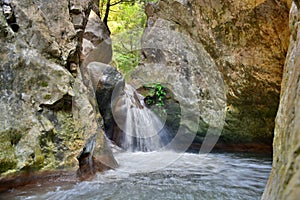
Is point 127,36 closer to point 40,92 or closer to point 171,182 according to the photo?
point 40,92

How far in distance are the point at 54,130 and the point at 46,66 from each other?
100cm

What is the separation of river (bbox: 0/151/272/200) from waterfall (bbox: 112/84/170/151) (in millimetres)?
1225

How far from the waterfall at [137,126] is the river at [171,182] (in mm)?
1225

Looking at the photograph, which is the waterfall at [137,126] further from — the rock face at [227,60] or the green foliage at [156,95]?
the rock face at [227,60]

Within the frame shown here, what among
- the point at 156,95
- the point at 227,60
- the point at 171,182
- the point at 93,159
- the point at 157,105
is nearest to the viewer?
the point at 171,182

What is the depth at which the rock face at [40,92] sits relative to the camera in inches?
122

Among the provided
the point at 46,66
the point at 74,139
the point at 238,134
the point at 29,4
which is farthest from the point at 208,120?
the point at 29,4

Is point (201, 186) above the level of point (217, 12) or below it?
below

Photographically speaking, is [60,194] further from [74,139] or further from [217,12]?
[217,12]

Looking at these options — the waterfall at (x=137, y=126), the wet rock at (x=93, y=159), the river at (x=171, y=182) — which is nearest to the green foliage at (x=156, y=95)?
the waterfall at (x=137, y=126)

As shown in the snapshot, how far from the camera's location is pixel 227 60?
5.36m

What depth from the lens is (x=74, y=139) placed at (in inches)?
145

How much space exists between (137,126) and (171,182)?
12.3 feet

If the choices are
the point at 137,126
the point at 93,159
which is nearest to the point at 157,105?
the point at 137,126
